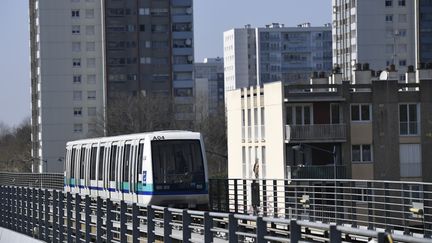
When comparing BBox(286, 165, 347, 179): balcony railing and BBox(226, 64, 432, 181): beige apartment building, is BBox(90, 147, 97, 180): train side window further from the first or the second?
BBox(226, 64, 432, 181): beige apartment building

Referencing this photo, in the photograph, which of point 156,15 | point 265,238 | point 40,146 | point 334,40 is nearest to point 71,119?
point 40,146

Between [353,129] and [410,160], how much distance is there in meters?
4.74

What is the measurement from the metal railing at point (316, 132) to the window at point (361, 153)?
1.96m

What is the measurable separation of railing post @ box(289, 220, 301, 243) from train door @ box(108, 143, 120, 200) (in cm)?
2510

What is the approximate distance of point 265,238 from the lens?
12.4m

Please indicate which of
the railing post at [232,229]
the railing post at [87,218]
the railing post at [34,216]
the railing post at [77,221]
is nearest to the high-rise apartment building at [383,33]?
the railing post at [34,216]

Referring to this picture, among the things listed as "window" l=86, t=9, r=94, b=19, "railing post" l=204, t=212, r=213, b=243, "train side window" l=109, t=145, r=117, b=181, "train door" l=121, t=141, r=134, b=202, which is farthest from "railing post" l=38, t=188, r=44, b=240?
"window" l=86, t=9, r=94, b=19

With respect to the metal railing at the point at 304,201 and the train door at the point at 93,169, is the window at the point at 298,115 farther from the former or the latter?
the metal railing at the point at 304,201

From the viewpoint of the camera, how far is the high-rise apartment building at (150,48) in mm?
151875

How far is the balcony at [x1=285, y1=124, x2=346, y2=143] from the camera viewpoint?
81.5 meters

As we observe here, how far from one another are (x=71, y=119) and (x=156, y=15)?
18.0 m

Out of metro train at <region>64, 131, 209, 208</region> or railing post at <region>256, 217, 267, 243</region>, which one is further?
metro train at <region>64, 131, 209, 208</region>

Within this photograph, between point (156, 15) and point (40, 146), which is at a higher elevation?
point (156, 15)

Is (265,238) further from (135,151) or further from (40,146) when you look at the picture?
(40,146)
